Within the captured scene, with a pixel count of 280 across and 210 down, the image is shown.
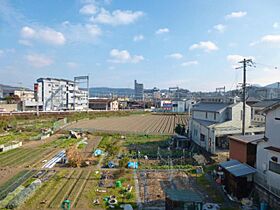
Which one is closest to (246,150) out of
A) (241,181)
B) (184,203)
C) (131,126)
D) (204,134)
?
(241,181)

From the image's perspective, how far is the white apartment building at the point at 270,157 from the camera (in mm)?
8558

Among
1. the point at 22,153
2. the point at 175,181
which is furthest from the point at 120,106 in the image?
the point at 175,181

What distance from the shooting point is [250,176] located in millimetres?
9672

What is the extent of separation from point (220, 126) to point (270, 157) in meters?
8.36

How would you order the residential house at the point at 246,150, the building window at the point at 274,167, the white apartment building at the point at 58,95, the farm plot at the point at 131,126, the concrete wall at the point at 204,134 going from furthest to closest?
the white apartment building at the point at 58,95
the farm plot at the point at 131,126
the concrete wall at the point at 204,134
the residential house at the point at 246,150
the building window at the point at 274,167

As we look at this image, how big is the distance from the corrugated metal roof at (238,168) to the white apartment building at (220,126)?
5.14m

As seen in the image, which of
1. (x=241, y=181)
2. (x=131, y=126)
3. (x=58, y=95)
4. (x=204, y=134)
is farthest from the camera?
(x=58, y=95)

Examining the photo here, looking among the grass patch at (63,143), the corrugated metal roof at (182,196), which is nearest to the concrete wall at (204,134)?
the corrugated metal roof at (182,196)

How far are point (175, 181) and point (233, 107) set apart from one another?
8542mm

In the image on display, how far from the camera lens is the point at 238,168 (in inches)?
400

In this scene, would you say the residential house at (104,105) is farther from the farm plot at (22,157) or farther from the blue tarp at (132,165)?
the blue tarp at (132,165)

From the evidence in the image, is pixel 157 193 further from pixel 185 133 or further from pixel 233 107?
pixel 185 133

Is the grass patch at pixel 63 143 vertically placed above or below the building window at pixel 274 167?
below

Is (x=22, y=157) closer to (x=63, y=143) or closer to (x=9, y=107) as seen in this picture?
(x=63, y=143)
